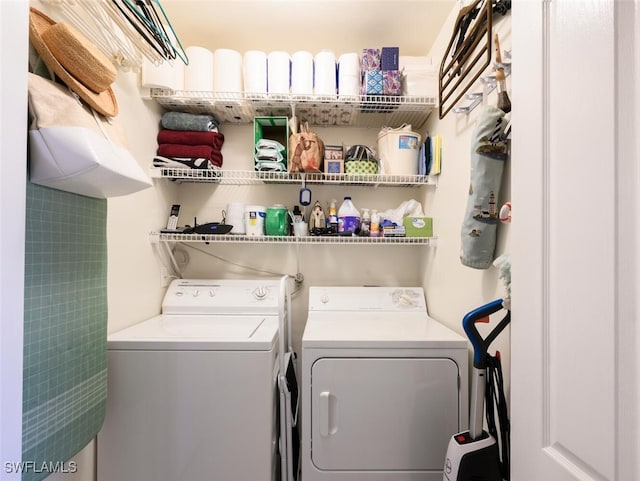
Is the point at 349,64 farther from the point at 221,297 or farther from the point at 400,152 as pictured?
the point at 221,297

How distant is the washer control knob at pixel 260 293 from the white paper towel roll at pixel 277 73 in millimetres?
1293

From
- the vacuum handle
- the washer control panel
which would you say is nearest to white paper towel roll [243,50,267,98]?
the washer control panel

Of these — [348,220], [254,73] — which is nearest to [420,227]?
[348,220]

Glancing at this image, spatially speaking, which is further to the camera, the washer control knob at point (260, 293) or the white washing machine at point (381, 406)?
the washer control knob at point (260, 293)

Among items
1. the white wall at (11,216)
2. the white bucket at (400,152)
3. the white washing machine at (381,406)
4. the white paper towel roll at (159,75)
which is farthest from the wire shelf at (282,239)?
the white wall at (11,216)

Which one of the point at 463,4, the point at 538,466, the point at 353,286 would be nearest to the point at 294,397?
the point at 353,286

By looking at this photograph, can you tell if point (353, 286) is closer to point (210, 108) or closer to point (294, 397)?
point (294, 397)

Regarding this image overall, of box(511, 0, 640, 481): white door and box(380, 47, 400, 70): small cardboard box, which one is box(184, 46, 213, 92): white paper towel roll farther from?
box(511, 0, 640, 481): white door

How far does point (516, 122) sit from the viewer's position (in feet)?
2.39

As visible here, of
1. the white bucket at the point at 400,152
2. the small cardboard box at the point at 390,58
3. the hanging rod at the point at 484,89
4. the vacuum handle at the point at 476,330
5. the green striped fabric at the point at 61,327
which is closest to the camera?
the green striped fabric at the point at 61,327

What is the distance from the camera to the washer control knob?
1833 mm

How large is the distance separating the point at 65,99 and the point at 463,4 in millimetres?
1825

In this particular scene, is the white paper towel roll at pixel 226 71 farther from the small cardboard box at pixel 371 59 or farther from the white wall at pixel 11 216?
the white wall at pixel 11 216

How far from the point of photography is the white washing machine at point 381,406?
1.25m
